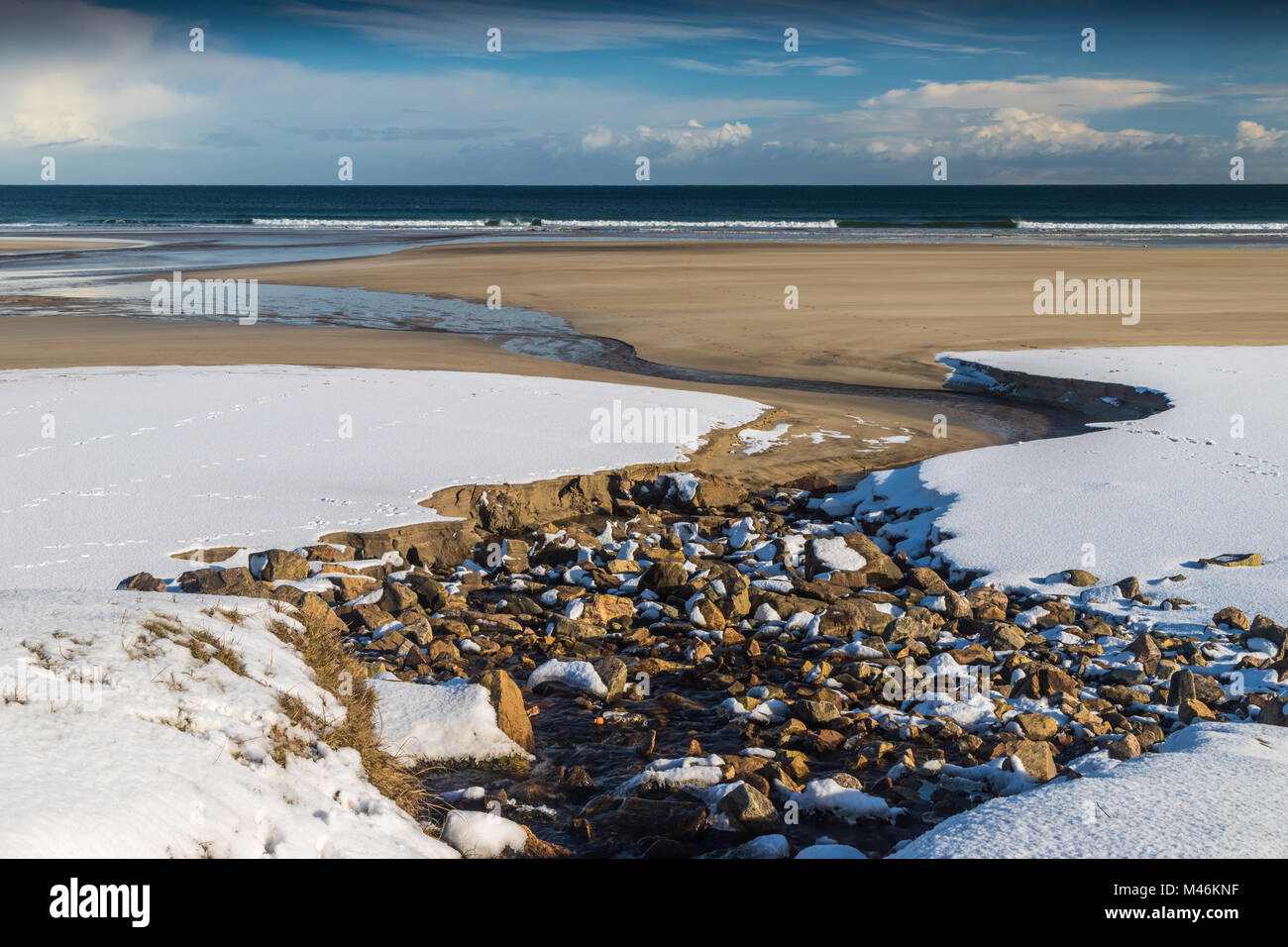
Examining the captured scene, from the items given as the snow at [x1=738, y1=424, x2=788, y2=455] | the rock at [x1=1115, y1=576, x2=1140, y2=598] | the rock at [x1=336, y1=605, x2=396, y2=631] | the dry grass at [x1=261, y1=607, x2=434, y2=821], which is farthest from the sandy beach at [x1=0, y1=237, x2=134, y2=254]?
the rock at [x1=1115, y1=576, x2=1140, y2=598]

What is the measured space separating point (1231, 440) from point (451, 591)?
6853mm

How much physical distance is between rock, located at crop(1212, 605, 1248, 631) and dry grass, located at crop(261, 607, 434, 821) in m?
4.42

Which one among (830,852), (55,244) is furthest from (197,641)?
(55,244)

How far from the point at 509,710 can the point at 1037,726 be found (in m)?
2.49

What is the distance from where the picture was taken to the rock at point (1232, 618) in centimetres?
547

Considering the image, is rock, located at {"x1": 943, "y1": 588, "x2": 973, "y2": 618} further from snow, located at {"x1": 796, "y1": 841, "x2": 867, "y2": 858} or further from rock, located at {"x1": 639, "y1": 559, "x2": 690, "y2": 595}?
snow, located at {"x1": 796, "y1": 841, "x2": 867, "y2": 858}

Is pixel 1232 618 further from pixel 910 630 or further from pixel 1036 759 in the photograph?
pixel 1036 759

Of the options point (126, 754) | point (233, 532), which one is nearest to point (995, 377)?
point (233, 532)

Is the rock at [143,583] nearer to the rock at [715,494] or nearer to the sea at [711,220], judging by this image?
the rock at [715,494]

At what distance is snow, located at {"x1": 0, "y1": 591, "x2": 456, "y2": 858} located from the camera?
2.78 metres

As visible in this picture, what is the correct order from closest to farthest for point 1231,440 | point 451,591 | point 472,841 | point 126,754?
1. point 126,754
2. point 472,841
3. point 451,591
4. point 1231,440

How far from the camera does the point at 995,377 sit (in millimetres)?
13086

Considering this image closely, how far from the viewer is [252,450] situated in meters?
8.49

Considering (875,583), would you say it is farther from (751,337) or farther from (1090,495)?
(751,337)
